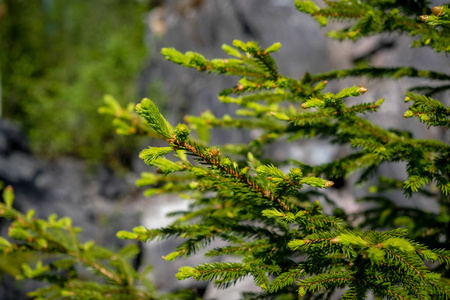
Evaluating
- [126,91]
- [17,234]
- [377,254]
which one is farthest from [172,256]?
[126,91]

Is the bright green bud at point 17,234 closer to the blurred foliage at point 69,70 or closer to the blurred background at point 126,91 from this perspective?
the blurred background at point 126,91

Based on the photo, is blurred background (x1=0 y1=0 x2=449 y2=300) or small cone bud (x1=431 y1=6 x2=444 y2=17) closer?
small cone bud (x1=431 y1=6 x2=444 y2=17)

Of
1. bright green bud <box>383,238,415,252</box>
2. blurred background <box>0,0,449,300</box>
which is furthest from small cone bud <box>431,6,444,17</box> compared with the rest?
blurred background <box>0,0,449,300</box>

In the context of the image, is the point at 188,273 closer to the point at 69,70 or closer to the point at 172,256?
the point at 172,256

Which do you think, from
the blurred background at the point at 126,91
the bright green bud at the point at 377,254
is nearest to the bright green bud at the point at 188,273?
the bright green bud at the point at 377,254

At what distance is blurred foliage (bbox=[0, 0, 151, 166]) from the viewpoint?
1371cm

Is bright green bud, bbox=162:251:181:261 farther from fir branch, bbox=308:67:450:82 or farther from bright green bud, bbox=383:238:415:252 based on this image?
fir branch, bbox=308:67:450:82

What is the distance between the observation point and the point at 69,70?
20938mm

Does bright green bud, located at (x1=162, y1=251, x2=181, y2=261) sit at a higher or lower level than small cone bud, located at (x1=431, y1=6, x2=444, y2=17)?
lower

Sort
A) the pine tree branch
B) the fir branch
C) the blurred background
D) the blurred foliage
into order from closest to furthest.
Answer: the pine tree branch
the fir branch
the blurred background
the blurred foliage

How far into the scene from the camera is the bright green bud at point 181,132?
0.92 m

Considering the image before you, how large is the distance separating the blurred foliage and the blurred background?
0.08m

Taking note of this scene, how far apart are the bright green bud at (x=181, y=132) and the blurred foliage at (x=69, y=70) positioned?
13.0 m

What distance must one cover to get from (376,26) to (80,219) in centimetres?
1002
